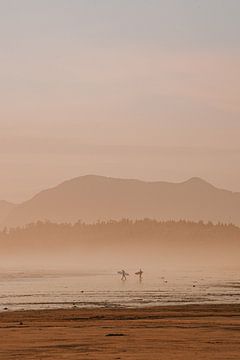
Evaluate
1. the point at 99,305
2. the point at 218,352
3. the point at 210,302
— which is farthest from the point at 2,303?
the point at 218,352

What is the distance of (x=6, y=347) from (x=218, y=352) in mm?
7610

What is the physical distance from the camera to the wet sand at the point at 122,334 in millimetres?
30250

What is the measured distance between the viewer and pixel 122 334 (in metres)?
36.8

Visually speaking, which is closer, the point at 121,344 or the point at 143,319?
the point at 121,344

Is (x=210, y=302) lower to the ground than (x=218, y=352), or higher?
higher

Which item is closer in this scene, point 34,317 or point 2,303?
point 34,317

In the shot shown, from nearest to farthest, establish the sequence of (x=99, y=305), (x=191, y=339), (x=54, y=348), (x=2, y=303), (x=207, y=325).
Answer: (x=54, y=348) → (x=191, y=339) → (x=207, y=325) → (x=99, y=305) → (x=2, y=303)

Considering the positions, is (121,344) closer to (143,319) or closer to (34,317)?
(143,319)

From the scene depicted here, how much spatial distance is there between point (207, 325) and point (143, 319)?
549 centimetres

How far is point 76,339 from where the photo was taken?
35031mm

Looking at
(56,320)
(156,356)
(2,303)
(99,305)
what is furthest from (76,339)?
(2,303)

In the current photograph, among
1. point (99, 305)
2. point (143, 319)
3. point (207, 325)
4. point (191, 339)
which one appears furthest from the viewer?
point (99, 305)

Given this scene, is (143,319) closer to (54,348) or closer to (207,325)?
(207,325)

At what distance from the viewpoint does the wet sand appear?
30.2m
